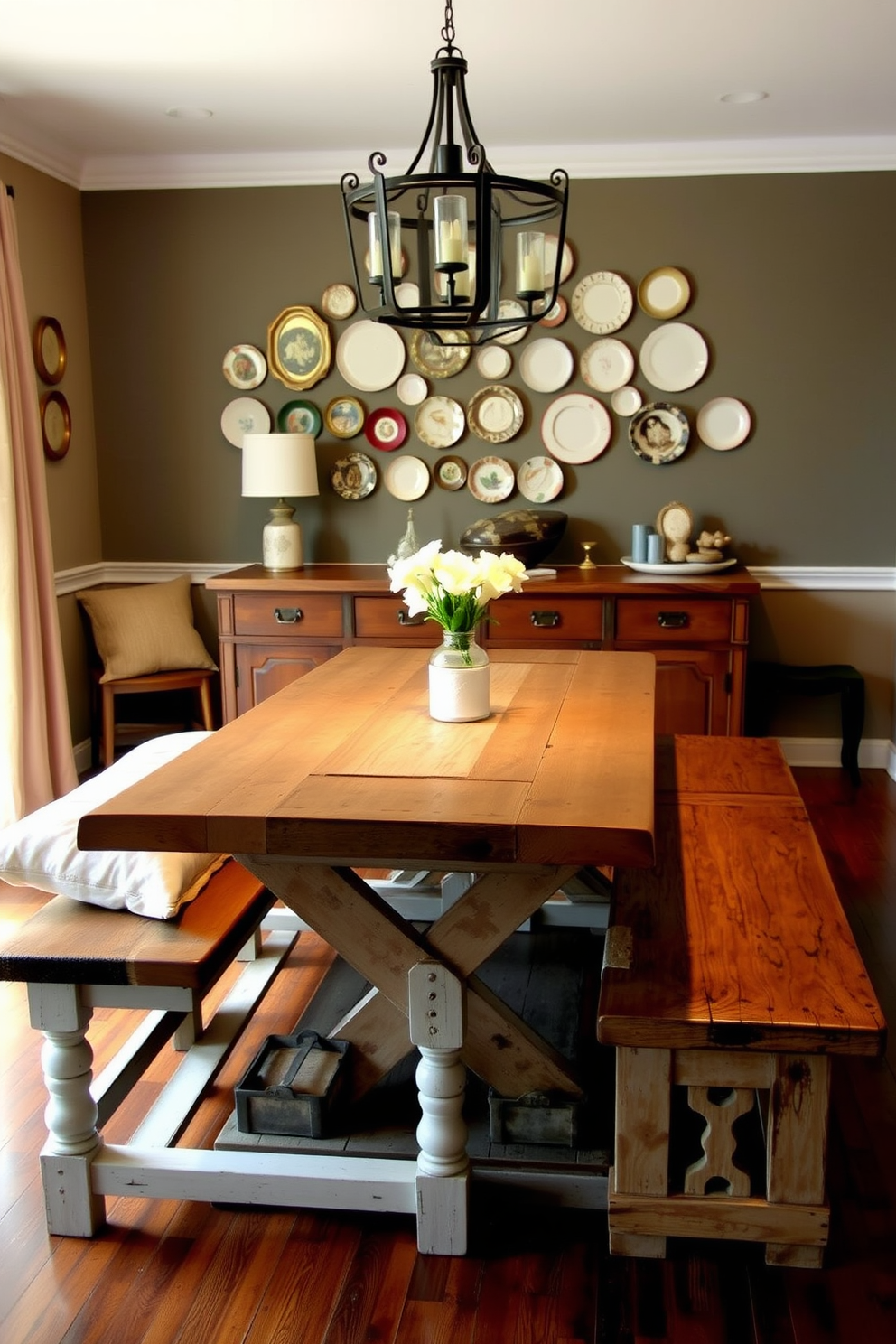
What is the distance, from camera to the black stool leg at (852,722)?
4723mm

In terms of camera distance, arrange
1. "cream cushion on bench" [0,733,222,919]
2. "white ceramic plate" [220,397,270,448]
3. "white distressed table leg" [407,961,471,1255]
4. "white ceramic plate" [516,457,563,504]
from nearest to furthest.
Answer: "white distressed table leg" [407,961,471,1255], "cream cushion on bench" [0,733,222,919], "white ceramic plate" [516,457,563,504], "white ceramic plate" [220,397,270,448]

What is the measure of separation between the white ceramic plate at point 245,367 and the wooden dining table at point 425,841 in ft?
9.45

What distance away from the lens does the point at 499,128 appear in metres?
4.48

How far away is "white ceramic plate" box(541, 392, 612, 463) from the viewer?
488 cm

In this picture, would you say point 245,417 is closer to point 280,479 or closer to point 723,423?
point 280,479

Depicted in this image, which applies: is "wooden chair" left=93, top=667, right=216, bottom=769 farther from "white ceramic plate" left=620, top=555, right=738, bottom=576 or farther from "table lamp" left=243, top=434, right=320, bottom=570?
"white ceramic plate" left=620, top=555, right=738, bottom=576

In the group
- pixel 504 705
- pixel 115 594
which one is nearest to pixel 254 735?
pixel 504 705

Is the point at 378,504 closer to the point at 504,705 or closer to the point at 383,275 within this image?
the point at 504,705

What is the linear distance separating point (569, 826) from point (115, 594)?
11.3 ft

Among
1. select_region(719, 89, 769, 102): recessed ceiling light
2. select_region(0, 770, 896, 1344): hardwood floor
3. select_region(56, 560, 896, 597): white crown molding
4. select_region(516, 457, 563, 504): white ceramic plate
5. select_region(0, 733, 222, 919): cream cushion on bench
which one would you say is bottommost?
select_region(0, 770, 896, 1344): hardwood floor

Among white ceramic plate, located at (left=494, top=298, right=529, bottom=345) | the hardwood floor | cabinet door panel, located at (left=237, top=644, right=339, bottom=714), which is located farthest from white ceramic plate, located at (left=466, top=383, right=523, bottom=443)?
the hardwood floor

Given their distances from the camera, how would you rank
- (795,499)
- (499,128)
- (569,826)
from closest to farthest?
(569,826) < (499,128) < (795,499)

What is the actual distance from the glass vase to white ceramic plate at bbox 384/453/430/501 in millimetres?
2556

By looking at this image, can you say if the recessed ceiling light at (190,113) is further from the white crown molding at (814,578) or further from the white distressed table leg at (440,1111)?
the white distressed table leg at (440,1111)
